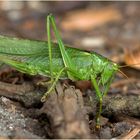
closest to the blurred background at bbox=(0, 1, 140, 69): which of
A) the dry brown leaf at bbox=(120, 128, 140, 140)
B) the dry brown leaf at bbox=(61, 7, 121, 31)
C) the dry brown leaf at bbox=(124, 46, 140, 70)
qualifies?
the dry brown leaf at bbox=(61, 7, 121, 31)

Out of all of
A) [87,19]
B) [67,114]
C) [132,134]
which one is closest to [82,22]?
[87,19]

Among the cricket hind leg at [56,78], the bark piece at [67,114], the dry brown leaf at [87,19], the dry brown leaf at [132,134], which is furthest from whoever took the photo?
the dry brown leaf at [87,19]

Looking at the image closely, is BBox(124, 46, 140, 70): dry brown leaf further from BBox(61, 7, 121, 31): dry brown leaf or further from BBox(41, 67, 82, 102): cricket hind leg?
BBox(61, 7, 121, 31): dry brown leaf

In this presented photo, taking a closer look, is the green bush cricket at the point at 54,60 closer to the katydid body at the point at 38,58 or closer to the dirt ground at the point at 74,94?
the katydid body at the point at 38,58

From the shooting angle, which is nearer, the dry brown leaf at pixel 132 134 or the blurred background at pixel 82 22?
the dry brown leaf at pixel 132 134

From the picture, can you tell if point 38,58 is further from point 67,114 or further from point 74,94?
point 67,114

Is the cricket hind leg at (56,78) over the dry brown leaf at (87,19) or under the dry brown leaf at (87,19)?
under

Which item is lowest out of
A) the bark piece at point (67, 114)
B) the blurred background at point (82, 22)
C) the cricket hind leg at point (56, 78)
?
the bark piece at point (67, 114)

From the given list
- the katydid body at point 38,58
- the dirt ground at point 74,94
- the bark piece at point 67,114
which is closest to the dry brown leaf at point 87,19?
the dirt ground at point 74,94

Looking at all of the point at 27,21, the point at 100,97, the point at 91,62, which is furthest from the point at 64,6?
the point at 100,97
